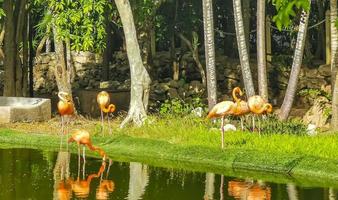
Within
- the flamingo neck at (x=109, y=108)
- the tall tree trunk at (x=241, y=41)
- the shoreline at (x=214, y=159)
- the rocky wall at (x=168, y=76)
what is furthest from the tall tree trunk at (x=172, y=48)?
the shoreline at (x=214, y=159)

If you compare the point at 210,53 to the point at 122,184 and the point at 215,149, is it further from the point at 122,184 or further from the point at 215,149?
the point at 122,184

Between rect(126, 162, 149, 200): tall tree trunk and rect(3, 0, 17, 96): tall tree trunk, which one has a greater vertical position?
rect(3, 0, 17, 96): tall tree trunk

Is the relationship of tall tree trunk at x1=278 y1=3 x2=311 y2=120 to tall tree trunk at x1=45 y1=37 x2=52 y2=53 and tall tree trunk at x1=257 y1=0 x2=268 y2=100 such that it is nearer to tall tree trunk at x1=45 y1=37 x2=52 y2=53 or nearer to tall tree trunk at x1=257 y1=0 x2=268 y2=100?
tall tree trunk at x1=257 y1=0 x2=268 y2=100

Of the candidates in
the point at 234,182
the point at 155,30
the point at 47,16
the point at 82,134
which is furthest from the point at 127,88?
the point at 234,182

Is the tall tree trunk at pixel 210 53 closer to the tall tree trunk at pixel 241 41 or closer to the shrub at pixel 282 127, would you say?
the tall tree trunk at pixel 241 41

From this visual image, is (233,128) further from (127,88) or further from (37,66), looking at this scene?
(37,66)

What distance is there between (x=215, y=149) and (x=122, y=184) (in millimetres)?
3771

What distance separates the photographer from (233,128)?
19.2 metres

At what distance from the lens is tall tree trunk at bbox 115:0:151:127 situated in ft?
69.2

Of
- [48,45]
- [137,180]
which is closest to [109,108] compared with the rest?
[137,180]

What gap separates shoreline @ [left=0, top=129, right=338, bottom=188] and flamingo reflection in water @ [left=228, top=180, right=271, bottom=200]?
726mm

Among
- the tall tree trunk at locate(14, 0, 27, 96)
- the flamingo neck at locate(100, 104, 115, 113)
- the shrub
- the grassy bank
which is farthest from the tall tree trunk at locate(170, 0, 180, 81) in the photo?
the flamingo neck at locate(100, 104, 115, 113)

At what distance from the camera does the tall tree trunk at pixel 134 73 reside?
21.1 meters

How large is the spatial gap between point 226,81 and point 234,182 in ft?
53.6
